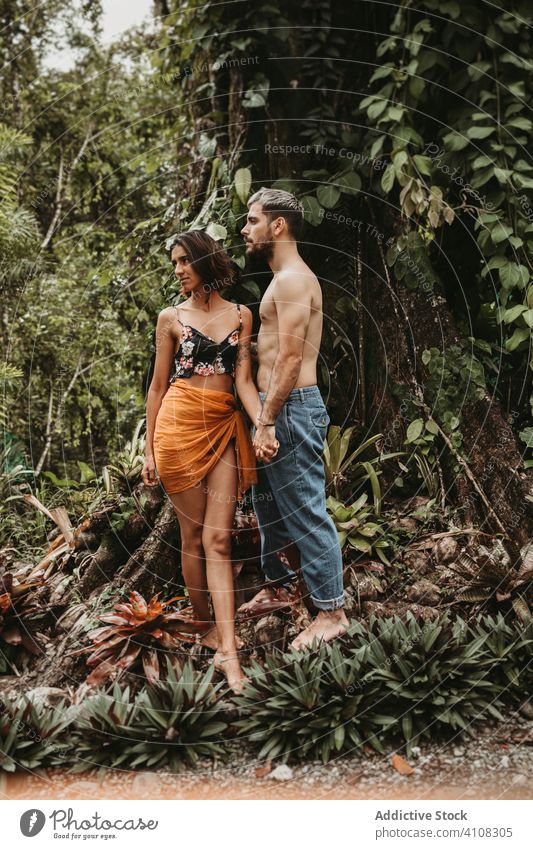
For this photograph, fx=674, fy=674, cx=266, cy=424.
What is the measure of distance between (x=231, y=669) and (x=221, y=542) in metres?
0.62

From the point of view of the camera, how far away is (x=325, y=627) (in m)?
3.52

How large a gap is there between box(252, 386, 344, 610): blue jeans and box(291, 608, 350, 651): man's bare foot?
0.05m

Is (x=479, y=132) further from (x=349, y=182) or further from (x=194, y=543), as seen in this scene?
(x=194, y=543)

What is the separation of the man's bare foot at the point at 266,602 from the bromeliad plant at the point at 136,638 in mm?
342

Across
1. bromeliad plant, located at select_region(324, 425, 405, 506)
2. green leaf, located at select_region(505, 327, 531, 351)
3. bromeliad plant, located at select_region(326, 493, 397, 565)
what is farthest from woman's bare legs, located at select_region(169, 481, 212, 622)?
green leaf, located at select_region(505, 327, 531, 351)

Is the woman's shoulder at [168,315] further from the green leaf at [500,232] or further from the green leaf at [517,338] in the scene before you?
the green leaf at [517,338]

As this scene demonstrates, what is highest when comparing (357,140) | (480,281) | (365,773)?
(357,140)

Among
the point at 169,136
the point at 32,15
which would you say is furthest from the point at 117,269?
the point at 32,15

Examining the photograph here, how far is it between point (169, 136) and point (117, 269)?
1205mm

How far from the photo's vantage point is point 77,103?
716 cm

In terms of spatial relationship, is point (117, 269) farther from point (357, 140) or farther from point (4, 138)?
point (357, 140)

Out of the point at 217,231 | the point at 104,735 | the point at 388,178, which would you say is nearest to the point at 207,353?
the point at 217,231

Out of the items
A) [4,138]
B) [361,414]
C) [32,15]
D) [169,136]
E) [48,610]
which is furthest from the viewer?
[32,15]

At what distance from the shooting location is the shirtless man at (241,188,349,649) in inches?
128
